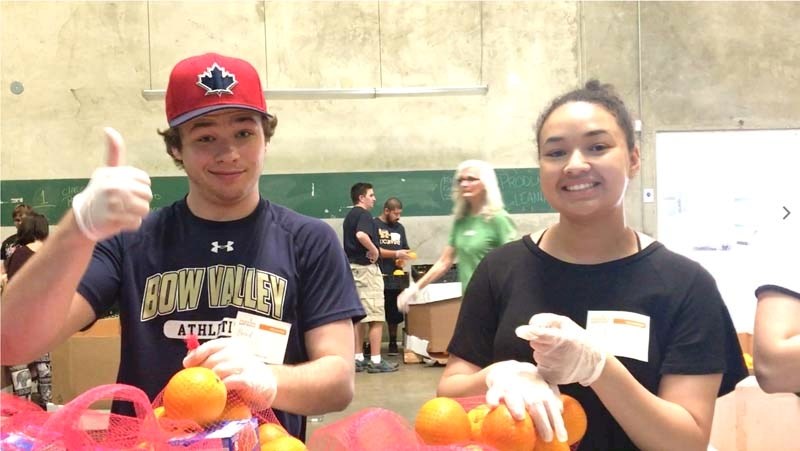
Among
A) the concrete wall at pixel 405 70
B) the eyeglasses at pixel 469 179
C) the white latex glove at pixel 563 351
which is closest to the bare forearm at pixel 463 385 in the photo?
the white latex glove at pixel 563 351

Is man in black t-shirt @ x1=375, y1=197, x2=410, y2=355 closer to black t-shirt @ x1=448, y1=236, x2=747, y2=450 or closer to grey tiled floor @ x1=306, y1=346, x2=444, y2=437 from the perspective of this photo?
grey tiled floor @ x1=306, y1=346, x2=444, y2=437

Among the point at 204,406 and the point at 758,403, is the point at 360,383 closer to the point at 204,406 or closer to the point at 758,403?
the point at 758,403

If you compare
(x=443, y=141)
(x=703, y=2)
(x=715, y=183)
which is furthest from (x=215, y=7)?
(x=715, y=183)

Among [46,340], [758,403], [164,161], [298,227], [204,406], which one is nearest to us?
[204,406]

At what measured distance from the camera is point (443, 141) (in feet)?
23.9

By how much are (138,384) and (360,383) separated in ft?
13.7

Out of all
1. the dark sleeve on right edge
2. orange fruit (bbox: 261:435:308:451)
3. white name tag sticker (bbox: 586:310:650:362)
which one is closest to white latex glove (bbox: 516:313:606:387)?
white name tag sticker (bbox: 586:310:650:362)

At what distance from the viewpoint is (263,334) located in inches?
48.6

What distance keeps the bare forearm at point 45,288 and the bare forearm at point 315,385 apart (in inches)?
14.7

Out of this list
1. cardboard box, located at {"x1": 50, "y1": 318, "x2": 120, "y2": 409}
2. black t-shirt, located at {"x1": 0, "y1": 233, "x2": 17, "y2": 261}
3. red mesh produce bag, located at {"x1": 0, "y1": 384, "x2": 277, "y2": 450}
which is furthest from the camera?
black t-shirt, located at {"x1": 0, "y1": 233, "x2": 17, "y2": 261}

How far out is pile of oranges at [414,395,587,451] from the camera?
0.93m

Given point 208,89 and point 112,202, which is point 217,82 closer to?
point 208,89

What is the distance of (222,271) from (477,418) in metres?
0.60

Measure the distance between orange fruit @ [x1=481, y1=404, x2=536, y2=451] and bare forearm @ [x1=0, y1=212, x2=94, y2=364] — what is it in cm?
68
